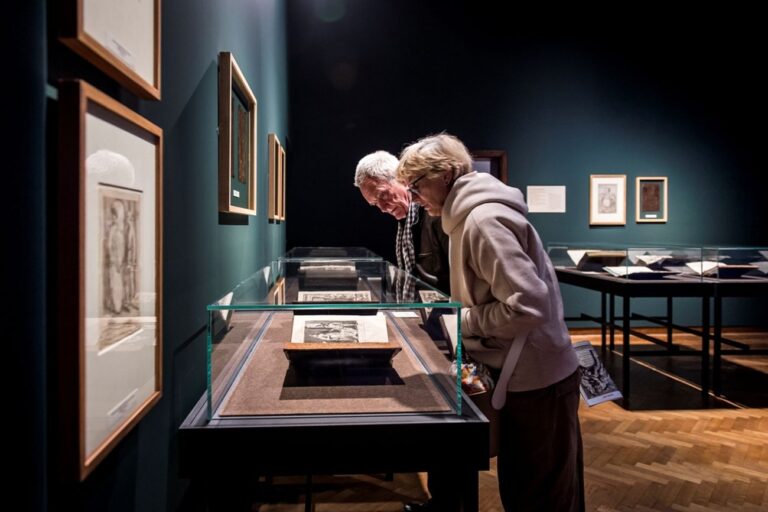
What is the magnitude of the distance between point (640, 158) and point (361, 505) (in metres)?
6.90

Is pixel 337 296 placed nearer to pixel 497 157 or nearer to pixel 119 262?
pixel 119 262

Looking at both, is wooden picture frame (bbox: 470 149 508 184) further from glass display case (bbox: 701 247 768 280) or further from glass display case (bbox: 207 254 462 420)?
glass display case (bbox: 207 254 462 420)

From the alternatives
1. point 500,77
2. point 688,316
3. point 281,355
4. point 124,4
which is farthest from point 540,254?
point 688,316

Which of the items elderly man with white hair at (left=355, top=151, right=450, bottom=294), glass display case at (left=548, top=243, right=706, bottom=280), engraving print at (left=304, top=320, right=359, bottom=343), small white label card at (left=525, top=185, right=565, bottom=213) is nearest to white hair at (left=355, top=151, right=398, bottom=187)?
elderly man with white hair at (left=355, top=151, right=450, bottom=294)

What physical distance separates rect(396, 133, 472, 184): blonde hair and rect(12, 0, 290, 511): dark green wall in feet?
2.35

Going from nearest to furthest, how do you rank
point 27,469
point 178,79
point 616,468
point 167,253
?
point 27,469
point 167,253
point 178,79
point 616,468

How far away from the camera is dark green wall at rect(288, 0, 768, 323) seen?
7.75 meters

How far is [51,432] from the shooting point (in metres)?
0.90

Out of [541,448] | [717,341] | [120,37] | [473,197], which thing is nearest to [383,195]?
[473,197]

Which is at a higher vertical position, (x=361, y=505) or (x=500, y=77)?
(x=500, y=77)

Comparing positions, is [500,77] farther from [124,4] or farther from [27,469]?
[27,469]

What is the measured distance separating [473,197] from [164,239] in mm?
930

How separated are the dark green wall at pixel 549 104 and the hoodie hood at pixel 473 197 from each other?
574 cm

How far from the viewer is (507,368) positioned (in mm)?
1859
